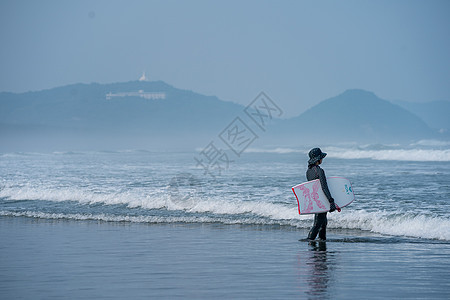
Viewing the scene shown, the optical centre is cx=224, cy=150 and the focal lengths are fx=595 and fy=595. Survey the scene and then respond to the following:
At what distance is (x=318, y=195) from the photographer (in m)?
10.7

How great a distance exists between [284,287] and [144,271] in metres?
2.16

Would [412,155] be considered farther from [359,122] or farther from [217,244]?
[359,122]

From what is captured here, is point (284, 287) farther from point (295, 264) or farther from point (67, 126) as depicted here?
point (67, 126)

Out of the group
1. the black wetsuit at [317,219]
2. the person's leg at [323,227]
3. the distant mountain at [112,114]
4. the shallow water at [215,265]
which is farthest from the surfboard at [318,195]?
the distant mountain at [112,114]

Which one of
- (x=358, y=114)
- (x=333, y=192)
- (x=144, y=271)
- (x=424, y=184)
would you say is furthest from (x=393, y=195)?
→ (x=358, y=114)

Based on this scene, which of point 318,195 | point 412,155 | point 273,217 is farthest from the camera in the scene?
point 412,155

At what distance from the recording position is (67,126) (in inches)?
6531

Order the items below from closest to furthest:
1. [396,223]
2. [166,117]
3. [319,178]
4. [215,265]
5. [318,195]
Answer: [215,265], [319,178], [318,195], [396,223], [166,117]

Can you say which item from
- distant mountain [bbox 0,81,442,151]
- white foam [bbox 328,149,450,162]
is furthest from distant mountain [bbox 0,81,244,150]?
white foam [bbox 328,149,450,162]

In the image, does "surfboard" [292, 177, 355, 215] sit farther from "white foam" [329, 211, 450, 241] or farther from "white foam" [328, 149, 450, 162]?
"white foam" [328, 149, 450, 162]

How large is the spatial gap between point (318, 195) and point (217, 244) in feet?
6.68

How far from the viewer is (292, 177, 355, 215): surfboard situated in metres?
10.7

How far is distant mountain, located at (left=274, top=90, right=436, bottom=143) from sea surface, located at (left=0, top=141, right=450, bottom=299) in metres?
142

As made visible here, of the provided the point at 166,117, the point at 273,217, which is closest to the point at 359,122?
the point at 166,117
